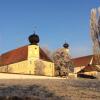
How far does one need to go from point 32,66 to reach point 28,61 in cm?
149

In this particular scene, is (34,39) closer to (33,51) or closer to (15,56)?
(33,51)

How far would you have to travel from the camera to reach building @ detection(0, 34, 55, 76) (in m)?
67.1

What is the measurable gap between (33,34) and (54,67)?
9467 millimetres

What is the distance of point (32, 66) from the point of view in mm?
68000

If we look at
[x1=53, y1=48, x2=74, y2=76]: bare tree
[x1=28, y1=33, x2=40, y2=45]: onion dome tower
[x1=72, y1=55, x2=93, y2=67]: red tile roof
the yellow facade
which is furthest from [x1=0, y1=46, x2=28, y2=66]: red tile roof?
[x1=72, y1=55, x2=93, y2=67]: red tile roof

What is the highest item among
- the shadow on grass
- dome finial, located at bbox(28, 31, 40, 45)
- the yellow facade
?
dome finial, located at bbox(28, 31, 40, 45)

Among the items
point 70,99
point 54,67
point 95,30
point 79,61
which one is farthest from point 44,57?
point 70,99

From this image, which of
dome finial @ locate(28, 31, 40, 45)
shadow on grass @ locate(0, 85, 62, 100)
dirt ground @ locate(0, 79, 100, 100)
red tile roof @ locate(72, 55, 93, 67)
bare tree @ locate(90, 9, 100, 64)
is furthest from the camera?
red tile roof @ locate(72, 55, 93, 67)

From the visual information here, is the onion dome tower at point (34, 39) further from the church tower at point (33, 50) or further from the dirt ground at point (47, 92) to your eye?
the dirt ground at point (47, 92)

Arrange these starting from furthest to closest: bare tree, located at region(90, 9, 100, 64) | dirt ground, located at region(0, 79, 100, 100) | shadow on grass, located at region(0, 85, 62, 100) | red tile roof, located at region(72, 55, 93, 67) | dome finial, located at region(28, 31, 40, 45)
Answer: red tile roof, located at region(72, 55, 93, 67) → dome finial, located at region(28, 31, 40, 45) → bare tree, located at region(90, 9, 100, 64) → dirt ground, located at region(0, 79, 100, 100) → shadow on grass, located at region(0, 85, 62, 100)

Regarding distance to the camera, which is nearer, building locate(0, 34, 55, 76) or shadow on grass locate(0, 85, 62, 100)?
shadow on grass locate(0, 85, 62, 100)

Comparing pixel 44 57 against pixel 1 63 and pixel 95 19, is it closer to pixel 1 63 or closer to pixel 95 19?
pixel 1 63

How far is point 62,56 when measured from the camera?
227ft

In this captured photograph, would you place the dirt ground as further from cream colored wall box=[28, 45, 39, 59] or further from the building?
cream colored wall box=[28, 45, 39, 59]
